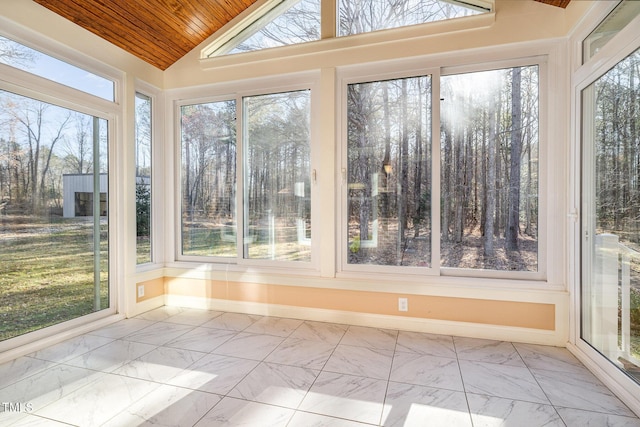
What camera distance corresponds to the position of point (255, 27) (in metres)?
A: 3.29

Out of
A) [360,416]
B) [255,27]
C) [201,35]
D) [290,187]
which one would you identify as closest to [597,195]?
[360,416]

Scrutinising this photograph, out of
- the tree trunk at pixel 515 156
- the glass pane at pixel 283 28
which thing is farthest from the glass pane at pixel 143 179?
the tree trunk at pixel 515 156

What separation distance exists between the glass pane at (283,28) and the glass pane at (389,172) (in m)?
0.74

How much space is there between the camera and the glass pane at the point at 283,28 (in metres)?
3.11

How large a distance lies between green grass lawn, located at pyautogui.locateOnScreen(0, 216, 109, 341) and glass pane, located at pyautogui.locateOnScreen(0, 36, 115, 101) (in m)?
1.16

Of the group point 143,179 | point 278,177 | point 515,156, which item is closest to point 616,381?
point 515,156

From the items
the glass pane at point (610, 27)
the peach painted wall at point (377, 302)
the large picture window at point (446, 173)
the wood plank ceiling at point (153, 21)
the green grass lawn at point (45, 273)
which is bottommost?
the peach painted wall at point (377, 302)

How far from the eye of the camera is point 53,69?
259cm

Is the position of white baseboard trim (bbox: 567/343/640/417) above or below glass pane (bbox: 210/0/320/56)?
below

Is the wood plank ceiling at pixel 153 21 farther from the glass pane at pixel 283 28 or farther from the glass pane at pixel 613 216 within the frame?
the glass pane at pixel 613 216

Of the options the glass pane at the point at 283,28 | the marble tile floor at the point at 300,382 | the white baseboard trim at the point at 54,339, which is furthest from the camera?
the glass pane at the point at 283,28

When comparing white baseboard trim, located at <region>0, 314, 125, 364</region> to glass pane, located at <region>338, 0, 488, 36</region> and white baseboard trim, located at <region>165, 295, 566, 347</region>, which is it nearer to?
white baseboard trim, located at <region>165, 295, 566, 347</region>

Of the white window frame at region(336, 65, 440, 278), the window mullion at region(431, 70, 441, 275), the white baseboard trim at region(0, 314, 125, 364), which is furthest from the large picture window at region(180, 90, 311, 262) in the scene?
the window mullion at region(431, 70, 441, 275)

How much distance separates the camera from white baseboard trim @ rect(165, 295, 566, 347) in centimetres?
256
